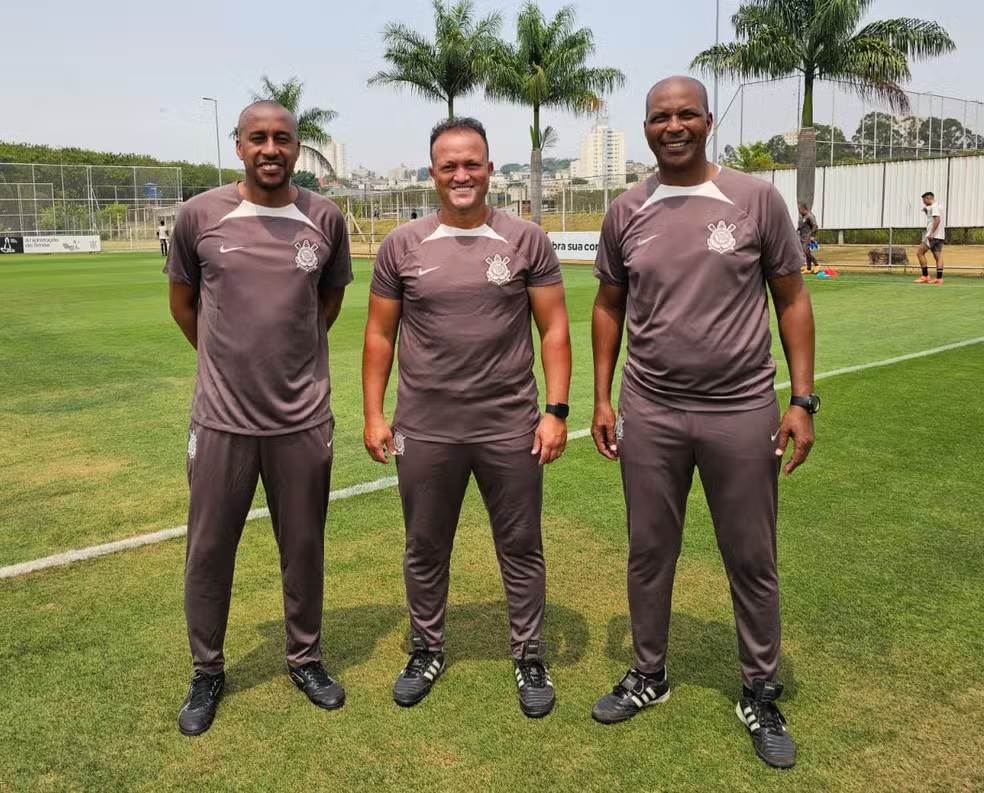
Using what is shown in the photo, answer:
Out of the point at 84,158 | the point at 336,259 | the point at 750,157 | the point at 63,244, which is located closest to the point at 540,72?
the point at 750,157

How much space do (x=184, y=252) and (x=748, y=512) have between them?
2130 mm

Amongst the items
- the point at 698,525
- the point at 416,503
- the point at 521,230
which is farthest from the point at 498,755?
the point at 698,525

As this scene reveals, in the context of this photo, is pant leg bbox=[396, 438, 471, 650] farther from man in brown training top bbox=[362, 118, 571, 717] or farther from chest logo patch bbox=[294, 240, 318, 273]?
chest logo patch bbox=[294, 240, 318, 273]

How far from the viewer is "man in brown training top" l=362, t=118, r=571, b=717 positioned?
3.24 metres

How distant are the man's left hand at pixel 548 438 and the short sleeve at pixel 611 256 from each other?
55 cm

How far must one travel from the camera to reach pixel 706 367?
3.01m

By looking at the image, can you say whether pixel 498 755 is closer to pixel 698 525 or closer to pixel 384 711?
pixel 384 711

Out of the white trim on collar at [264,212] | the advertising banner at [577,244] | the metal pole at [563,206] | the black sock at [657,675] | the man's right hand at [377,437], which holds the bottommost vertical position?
the black sock at [657,675]

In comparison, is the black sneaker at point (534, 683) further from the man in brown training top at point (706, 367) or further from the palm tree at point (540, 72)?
the palm tree at point (540, 72)

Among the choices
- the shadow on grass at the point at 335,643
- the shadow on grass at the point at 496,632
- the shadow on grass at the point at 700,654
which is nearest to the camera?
the shadow on grass at the point at 700,654

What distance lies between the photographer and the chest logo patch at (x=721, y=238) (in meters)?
2.94

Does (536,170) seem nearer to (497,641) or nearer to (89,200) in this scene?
(89,200)

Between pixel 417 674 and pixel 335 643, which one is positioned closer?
pixel 417 674

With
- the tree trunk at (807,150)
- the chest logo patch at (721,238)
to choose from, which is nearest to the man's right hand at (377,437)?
the chest logo patch at (721,238)
